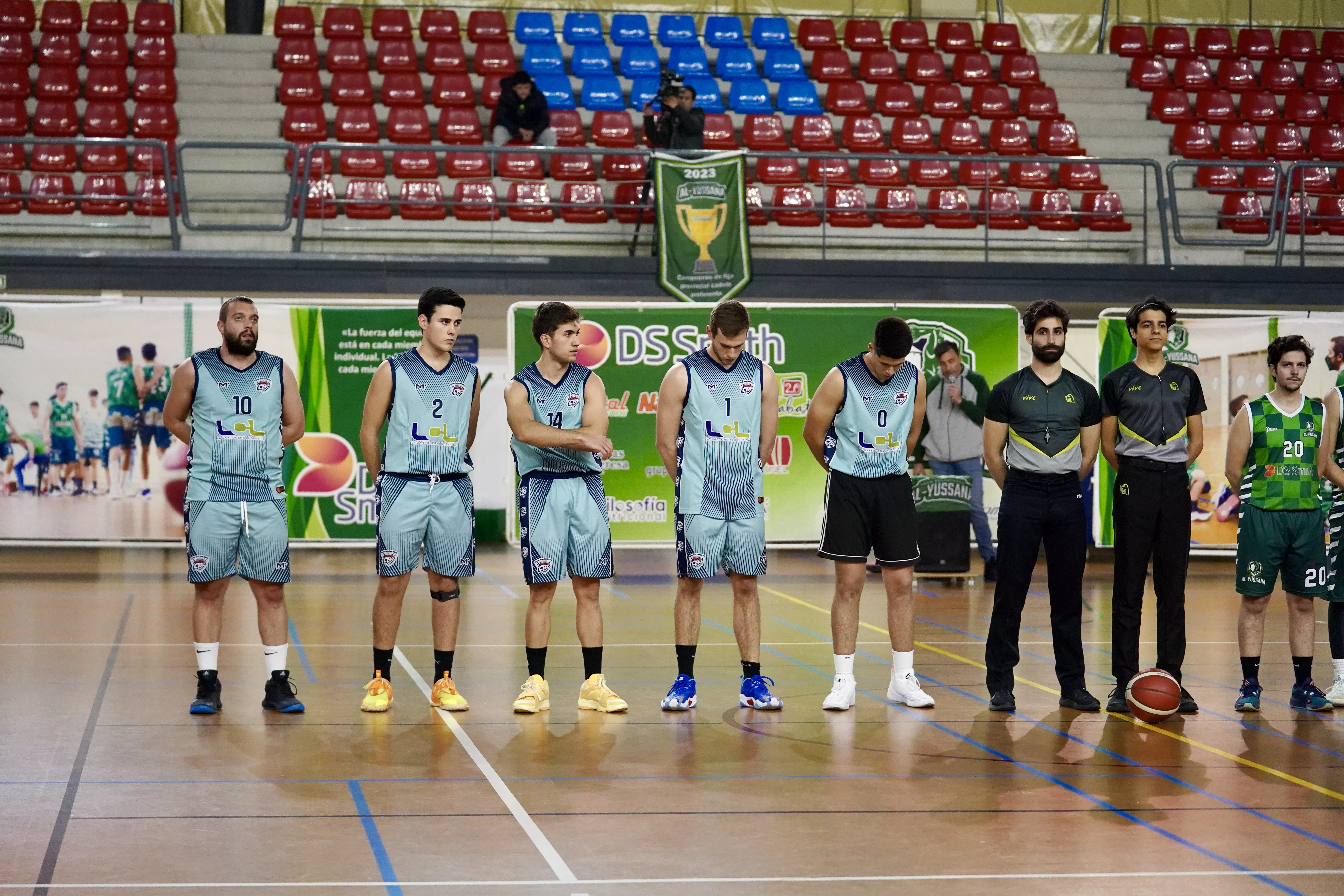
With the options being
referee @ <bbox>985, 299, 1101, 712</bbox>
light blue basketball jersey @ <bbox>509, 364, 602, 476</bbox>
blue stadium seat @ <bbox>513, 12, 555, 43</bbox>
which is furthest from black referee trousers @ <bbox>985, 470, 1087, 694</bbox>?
blue stadium seat @ <bbox>513, 12, 555, 43</bbox>

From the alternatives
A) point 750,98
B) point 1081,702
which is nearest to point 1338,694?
point 1081,702

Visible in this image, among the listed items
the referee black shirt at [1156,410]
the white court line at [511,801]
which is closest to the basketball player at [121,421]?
the white court line at [511,801]

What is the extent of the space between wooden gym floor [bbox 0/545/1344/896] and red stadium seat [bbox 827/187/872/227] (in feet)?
27.8

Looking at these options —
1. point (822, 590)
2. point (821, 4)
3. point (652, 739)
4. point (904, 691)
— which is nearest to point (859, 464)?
point (904, 691)

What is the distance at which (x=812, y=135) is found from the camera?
18.5m

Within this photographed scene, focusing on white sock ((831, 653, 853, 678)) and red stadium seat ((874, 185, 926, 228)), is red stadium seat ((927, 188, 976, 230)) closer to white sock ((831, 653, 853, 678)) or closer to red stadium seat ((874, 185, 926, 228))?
red stadium seat ((874, 185, 926, 228))

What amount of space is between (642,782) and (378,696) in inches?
70.7

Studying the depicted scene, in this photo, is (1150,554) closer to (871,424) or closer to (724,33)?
(871,424)

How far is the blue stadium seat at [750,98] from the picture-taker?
19.3 metres

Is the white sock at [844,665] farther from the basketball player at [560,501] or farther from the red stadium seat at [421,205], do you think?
the red stadium seat at [421,205]

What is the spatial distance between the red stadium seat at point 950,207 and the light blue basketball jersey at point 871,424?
1055 centimetres

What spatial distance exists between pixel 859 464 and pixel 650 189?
915 cm

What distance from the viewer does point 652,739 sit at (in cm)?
630

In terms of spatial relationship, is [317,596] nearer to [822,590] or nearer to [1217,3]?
[822,590]
